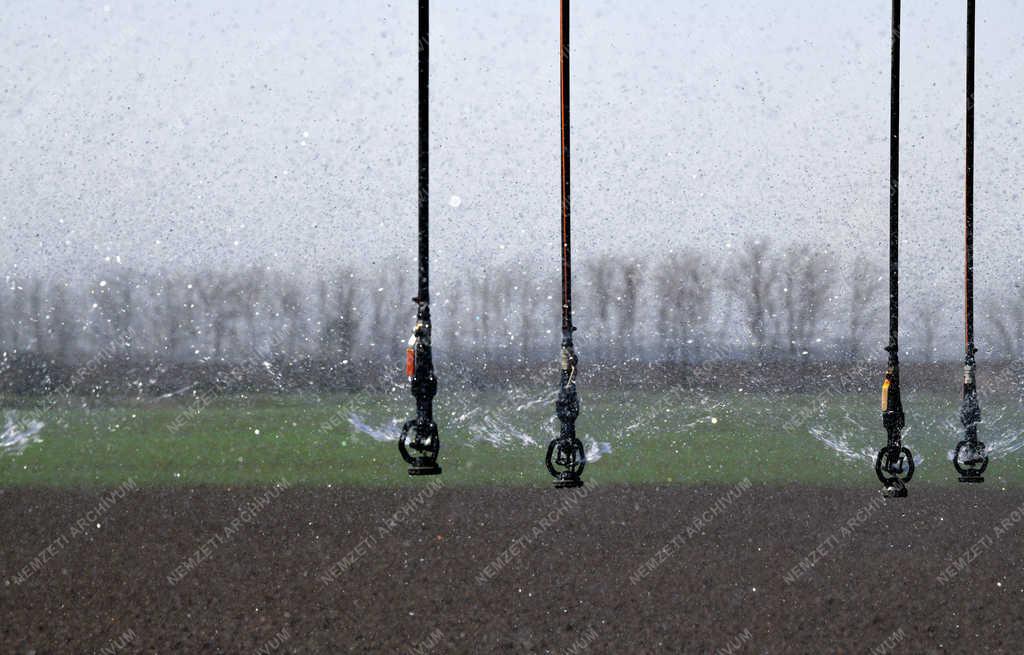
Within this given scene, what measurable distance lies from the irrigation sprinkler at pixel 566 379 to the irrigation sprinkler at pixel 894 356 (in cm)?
384

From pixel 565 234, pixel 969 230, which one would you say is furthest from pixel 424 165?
pixel 969 230

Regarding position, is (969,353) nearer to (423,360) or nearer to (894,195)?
(894,195)

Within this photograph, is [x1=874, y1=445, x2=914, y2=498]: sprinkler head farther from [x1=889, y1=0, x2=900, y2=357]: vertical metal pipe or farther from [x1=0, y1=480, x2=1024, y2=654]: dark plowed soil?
[x1=0, y1=480, x2=1024, y2=654]: dark plowed soil

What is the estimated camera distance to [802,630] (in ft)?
67.9

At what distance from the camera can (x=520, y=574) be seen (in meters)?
25.5

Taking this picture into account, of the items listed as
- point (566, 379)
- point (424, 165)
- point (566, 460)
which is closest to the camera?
point (424, 165)

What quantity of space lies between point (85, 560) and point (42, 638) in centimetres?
651

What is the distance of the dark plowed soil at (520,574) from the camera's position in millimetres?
20641

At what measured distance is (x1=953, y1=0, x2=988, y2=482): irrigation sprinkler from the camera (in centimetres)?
1756

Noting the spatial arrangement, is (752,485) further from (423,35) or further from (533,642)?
(423,35)

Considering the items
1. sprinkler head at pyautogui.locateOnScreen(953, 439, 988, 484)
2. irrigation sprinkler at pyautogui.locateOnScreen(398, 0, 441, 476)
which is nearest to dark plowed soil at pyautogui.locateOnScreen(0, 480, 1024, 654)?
irrigation sprinkler at pyautogui.locateOnScreen(398, 0, 441, 476)

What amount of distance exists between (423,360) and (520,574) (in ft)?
43.2

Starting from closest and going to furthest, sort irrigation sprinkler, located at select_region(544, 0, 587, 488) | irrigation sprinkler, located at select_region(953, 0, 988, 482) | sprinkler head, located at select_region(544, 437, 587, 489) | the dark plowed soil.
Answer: irrigation sprinkler, located at select_region(544, 0, 587, 488) → sprinkler head, located at select_region(544, 437, 587, 489) → irrigation sprinkler, located at select_region(953, 0, 988, 482) → the dark plowed soil

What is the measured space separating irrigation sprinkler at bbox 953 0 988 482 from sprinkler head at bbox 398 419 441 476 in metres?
7.59
